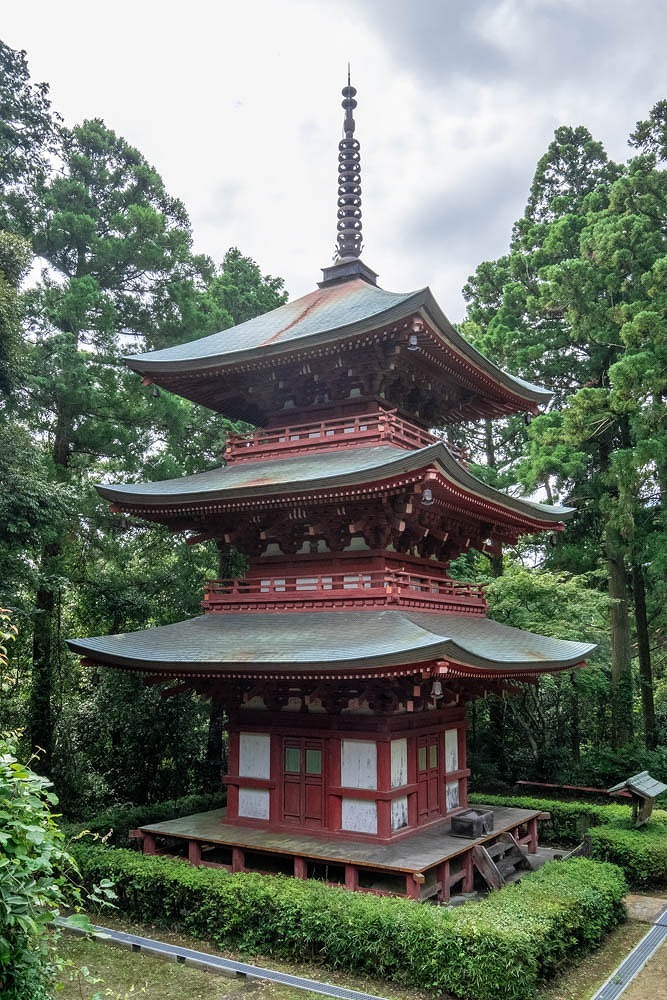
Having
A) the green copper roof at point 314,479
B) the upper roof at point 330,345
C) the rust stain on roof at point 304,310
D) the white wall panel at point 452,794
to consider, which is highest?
the rust stain on roof at point 304,310

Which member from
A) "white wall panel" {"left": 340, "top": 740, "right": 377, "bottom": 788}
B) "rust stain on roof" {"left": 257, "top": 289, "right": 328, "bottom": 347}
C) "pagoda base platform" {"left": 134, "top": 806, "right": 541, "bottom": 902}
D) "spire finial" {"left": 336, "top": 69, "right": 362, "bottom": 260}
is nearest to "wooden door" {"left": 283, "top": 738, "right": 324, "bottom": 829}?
"pagoda base platform" {"left": 134, "top": 806, "right": 541, "bottom": 902}

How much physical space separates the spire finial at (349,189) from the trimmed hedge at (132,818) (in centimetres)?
1473

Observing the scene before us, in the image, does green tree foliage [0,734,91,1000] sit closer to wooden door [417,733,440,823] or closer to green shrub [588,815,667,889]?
wooden door [417,733,440,823]

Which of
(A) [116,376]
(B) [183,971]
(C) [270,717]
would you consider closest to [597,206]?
(A) [116,376]

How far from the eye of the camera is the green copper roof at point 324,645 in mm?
11805

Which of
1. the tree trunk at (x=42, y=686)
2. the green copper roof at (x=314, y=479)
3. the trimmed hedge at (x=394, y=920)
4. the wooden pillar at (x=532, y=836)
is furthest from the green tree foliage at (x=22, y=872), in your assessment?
the tree trunk at (x=42, y=686)

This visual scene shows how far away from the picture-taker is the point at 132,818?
16359mm

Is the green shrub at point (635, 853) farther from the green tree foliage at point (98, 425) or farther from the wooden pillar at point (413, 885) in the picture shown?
the green tree foliage at point (98, 425)

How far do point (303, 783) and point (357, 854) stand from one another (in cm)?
210

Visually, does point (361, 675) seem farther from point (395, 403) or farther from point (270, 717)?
point (395, 403)

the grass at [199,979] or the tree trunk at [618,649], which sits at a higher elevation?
the tree trunk at [618,649]

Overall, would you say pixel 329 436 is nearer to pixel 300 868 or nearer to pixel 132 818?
pixel 300 868

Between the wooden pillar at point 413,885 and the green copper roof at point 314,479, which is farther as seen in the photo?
the green copper roof at point 314,479

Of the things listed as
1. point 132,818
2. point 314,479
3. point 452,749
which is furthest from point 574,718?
point 314,479
